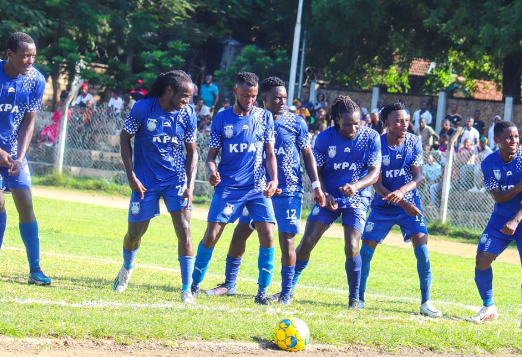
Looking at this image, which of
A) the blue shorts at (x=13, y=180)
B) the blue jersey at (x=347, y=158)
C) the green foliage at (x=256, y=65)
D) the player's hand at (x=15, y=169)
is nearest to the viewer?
the player's hand at (x=15, y=169)

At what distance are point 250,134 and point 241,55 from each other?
21464mm

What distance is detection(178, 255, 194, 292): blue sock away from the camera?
8.08m

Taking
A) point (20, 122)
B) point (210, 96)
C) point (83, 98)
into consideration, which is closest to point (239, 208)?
point (20, 122)

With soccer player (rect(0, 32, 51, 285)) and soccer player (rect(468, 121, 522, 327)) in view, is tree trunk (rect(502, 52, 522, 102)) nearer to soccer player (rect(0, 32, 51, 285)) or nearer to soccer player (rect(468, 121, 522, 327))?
soccer player (rect(468, 121, 522, 327))

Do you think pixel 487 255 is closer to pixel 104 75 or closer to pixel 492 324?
pixel 492 324

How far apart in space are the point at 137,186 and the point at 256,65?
20.9 meters

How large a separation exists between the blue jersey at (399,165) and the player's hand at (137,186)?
8.72ft

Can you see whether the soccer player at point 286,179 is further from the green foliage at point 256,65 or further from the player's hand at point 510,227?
the green foliage at point 256,65

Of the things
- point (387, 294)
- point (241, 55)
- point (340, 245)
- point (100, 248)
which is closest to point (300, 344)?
point (387, 294)

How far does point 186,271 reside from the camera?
8.09 metres

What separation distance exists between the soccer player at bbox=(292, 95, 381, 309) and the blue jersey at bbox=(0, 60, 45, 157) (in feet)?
9.94

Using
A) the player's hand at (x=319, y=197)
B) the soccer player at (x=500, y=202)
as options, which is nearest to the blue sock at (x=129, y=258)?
the player's hand at (x=319, y=197)

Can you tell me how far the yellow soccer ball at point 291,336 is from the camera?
654 centimetres

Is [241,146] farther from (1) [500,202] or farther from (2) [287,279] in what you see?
(1) [500,202]
